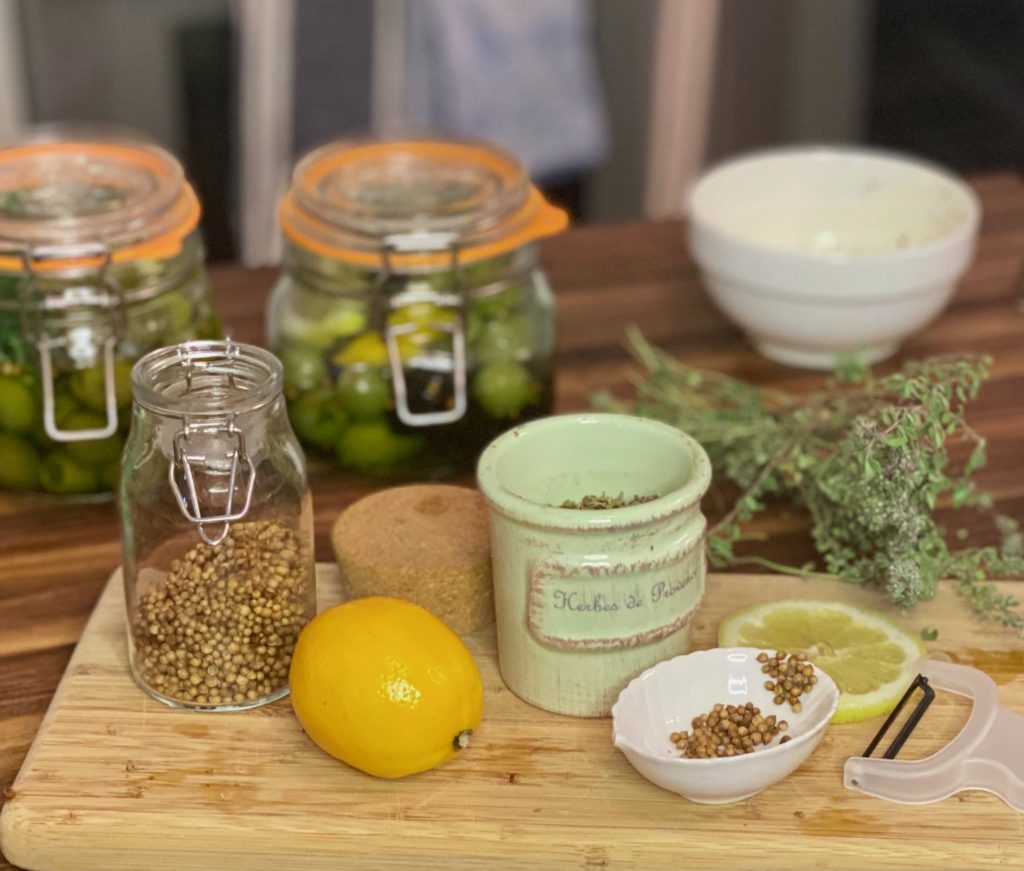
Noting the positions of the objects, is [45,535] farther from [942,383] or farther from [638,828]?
[942,383]

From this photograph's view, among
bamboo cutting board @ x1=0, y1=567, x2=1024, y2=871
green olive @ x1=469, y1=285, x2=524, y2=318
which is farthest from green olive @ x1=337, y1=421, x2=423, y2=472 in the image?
bamboo cutting board @ x1=0, y1=567, x2=1024, y2=871

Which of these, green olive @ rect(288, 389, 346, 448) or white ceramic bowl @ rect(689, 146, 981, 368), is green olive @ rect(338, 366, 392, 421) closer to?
green olive @ rect(288, 389, 346, 448)

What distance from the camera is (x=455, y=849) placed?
0.92 m

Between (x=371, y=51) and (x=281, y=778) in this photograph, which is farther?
(x=371, y=51)

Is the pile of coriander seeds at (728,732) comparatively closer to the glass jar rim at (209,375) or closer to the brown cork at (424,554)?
the brown cork at (424,554)

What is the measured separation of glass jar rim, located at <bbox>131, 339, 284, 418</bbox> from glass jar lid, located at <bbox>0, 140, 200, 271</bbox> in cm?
25

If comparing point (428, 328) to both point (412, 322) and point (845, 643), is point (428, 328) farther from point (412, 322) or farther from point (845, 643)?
point (845, 643)

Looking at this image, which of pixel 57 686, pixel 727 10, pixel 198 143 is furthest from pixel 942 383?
pixel 198 143

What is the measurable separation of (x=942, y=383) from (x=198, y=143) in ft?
8.06

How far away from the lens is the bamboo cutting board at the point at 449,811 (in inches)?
36.0

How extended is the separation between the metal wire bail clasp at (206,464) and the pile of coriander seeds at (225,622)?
0.7 inches

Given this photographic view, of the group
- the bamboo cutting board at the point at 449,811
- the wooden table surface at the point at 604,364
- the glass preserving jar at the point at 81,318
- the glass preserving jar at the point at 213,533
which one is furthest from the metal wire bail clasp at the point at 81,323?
the bamboo cutting board at the point at 449,811

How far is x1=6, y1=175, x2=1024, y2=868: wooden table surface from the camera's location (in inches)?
45.9

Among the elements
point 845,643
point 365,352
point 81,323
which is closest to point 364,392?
point 365,352
